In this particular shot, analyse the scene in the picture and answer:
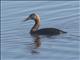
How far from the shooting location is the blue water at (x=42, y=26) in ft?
51.3

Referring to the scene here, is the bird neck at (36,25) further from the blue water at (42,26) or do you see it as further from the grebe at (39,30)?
the blue water at (42,26)

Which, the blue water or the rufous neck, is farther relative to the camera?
the rufous neck

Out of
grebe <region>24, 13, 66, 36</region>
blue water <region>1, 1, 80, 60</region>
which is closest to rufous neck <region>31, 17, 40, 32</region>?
grebe <region>24, 13, 66, 36</region>

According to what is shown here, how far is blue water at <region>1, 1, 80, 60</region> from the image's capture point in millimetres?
15648

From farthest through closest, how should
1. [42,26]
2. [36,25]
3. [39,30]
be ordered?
[42,26]
[36,25]
[39,30]

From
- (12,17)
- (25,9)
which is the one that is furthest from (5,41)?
(25,9)

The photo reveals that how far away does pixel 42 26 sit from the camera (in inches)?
781

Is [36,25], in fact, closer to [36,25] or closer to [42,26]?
[36,25]

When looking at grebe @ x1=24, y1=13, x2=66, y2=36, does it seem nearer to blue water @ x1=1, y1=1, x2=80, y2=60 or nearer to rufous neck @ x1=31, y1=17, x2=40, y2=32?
rufous neck @ x1=31, y1=17, x2=40, y2=32

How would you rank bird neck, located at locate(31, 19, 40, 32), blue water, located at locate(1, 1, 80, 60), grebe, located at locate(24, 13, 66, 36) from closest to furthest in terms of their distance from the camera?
blue water, located at locate(1, 1, 80, 60) → grebe, located at locate(24, 13, 66, 36) → bird neck, located at locate(31, 19, 40, 32)

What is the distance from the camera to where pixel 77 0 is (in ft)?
80.4

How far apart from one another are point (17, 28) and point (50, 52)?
4049 millimetres

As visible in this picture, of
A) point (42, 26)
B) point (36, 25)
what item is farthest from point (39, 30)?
point (42, 26)

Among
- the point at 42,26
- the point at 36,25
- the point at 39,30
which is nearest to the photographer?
the point at 39,30
